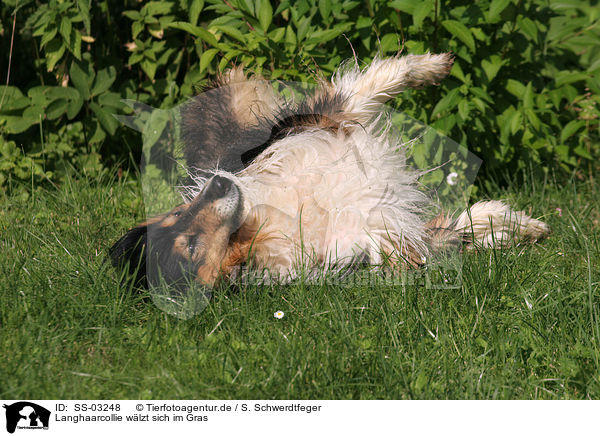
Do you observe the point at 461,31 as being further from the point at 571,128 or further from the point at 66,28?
the point at 66,28

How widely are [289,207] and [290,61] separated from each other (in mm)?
1065

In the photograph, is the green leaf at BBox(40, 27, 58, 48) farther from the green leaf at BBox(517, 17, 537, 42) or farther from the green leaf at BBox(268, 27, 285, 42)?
the green leaf at BBox(517, 17, 537, 42)

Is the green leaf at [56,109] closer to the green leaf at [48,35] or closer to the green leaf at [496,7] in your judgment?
the green leaf at [48,35]

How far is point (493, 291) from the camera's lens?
2709 mm

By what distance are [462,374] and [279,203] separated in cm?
115

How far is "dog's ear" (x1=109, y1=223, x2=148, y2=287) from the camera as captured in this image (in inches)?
106

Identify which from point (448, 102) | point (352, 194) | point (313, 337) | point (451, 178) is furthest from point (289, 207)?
point (451, 178)

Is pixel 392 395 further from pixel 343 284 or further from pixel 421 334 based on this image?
pixel 343 284

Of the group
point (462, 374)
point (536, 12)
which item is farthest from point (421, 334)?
point (536, 12)

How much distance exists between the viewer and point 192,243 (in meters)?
2.63

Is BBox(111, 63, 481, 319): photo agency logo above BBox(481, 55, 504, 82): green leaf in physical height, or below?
below

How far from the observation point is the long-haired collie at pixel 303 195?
2695 mm

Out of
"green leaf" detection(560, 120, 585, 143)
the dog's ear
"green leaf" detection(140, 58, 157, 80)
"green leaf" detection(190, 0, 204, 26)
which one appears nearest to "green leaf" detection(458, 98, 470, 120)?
"green leaf" detection(560, 120, 585, 143)
